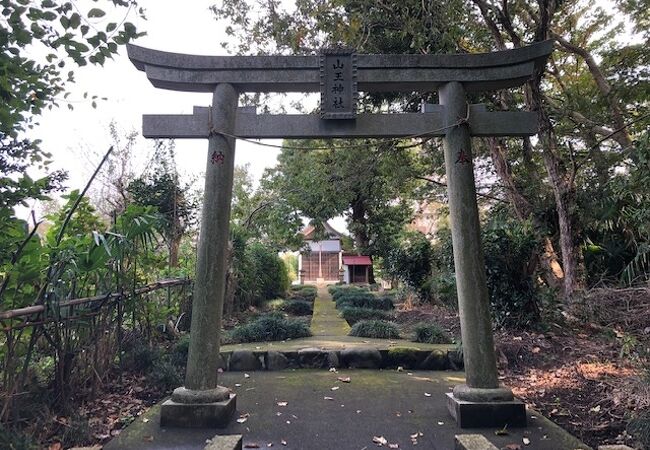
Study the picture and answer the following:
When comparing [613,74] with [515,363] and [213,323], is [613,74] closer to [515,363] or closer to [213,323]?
[515,363]

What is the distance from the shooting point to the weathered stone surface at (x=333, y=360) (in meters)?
6.31

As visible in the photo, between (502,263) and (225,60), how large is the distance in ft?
18.2

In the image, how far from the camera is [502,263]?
7.44 meters

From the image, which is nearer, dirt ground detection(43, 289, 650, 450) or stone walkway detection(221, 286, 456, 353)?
dirt ground detection(43, 289, 650, 450)

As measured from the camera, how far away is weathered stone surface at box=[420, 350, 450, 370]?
20.7 ft

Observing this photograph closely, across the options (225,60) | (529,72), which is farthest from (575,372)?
(225,60)

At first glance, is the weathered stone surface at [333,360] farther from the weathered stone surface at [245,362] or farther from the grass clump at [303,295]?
the grass clump at [303,295]

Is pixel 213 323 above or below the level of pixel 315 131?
below

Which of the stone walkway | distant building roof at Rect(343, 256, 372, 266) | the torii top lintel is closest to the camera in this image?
the torii top lintel

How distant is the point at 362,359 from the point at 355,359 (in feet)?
0.33

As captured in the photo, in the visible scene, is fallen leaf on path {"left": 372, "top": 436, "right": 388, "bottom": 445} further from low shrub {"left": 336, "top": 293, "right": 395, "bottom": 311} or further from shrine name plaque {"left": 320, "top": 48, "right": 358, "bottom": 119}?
low shrub {"left": 336, "top": 293, "right": 395, "bottom": 311}

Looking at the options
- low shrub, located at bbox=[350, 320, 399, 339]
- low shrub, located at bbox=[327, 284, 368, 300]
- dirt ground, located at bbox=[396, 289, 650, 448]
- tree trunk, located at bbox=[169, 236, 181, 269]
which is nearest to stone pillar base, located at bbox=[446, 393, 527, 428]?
dirt ground, located at bbox=[396, 289, 650, 448]

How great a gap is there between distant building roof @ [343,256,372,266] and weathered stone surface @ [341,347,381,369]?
2293 cm

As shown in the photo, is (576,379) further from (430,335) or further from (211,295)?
(211,295)
